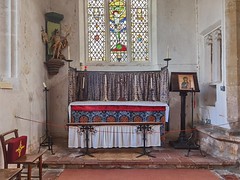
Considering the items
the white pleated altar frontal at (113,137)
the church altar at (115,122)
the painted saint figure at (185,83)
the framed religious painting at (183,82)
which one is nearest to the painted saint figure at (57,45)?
the church altar at (115,122)

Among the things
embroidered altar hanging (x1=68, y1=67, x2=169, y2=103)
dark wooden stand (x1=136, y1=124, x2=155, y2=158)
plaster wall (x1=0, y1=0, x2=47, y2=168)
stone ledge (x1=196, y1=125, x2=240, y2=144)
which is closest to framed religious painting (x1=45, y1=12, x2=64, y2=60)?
plaster wall (x1=0, y1=0, x2=47, y2=168)

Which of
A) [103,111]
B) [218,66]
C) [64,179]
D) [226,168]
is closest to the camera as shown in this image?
[64,179]

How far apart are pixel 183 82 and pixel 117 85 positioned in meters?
1.48

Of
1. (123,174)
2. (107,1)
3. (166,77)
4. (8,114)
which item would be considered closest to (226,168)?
(123,174)

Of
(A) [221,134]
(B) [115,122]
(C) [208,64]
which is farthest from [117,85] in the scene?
(A) [221,134]

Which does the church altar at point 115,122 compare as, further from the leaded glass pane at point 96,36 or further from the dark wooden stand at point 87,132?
the leaded glass pane at point 96,36

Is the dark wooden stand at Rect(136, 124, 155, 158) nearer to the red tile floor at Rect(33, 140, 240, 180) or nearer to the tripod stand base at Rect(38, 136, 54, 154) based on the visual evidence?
the red tile floor at Rect(33, 140, 240, 180)

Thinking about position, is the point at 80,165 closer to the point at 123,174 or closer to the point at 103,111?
the point at 123,174

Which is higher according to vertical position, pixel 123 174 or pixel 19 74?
pixel 19 74

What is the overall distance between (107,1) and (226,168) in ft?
14.8

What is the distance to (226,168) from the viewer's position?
4262 mm

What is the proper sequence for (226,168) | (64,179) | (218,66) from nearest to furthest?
1. (64,179)
2. (226,168)
3. (218,66)

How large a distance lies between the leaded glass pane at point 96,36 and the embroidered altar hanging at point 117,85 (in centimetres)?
Result: 62

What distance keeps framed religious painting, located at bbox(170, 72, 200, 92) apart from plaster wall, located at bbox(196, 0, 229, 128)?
430mm
